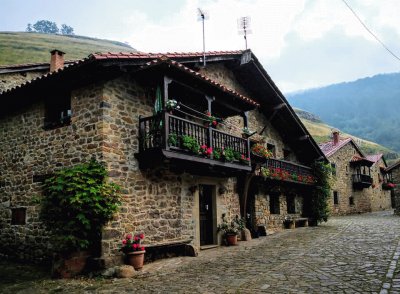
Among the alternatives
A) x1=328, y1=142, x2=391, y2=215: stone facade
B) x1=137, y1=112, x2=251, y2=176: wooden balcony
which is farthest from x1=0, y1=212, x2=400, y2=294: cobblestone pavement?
x1=328, y1=142, x2=391, y2=215: stone facade

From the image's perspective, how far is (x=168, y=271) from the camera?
761 centimetres

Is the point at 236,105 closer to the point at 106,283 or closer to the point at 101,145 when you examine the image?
the point at 101,145

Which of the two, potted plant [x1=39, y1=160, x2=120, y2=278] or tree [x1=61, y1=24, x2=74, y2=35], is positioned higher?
tree [x1=61, y1=24, x2=74, y2=35]

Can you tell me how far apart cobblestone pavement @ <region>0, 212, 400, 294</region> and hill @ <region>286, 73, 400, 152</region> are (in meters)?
78.9

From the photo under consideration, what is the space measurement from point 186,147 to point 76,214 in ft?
10.1

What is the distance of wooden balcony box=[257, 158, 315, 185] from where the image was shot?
14.6 meters

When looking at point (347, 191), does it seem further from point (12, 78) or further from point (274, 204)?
point (12, 78)

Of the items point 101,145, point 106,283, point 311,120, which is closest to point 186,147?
point 101,145

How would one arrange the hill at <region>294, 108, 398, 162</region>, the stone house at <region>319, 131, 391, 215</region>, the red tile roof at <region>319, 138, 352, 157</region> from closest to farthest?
the red tile roof at <region>319, 138, 352, 157</region>
the stone house at <region>319, 131, 391, 215</region>
the hill at <region>294, 108, 398, 162</region>

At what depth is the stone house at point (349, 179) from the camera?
27531 mm

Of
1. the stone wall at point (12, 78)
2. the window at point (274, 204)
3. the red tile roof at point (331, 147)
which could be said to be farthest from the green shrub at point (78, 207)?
the red tile roof at point (331, 147)

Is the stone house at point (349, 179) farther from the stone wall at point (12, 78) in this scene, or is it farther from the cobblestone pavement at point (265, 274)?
the stone wall at point (12, 78)

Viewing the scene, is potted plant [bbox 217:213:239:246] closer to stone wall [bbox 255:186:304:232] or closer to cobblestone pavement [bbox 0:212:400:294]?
cobblestone pavement [bbox 0:212:400:294]

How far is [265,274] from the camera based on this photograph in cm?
681
